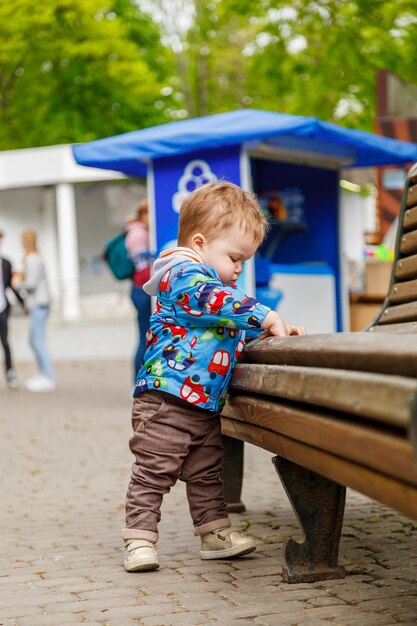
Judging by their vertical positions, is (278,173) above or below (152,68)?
below

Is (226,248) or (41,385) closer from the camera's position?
(226,248)

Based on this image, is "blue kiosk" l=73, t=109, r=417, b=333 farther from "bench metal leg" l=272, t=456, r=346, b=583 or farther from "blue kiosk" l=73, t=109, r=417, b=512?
"bench metal leg" l=272, t=456, r=346, b=583

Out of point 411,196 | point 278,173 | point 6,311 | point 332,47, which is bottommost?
point 6,311

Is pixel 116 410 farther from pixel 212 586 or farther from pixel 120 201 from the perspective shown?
pixel 120 201

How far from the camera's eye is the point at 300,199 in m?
11.3

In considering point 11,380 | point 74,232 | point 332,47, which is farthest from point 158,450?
point 74,232

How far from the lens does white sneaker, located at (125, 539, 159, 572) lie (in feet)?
12.8

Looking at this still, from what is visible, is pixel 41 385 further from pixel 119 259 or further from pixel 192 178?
pixel 192 178

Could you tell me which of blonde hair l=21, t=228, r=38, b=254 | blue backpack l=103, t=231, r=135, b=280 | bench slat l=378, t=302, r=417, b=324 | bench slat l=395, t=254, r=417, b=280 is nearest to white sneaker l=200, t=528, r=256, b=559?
bench slat l=378, t=302, r=417, b=324

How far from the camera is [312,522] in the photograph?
3.62 meters

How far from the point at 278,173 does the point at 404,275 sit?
256 inches

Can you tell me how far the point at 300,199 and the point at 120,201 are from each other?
25304 millimetres

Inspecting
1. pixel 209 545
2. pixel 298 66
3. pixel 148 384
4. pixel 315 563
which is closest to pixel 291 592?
pixel 315 563

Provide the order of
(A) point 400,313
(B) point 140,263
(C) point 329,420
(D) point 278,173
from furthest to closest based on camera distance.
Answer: (D) point 278,173, (B) point 140,263, (A) point 400,313, (C) point 329,420
